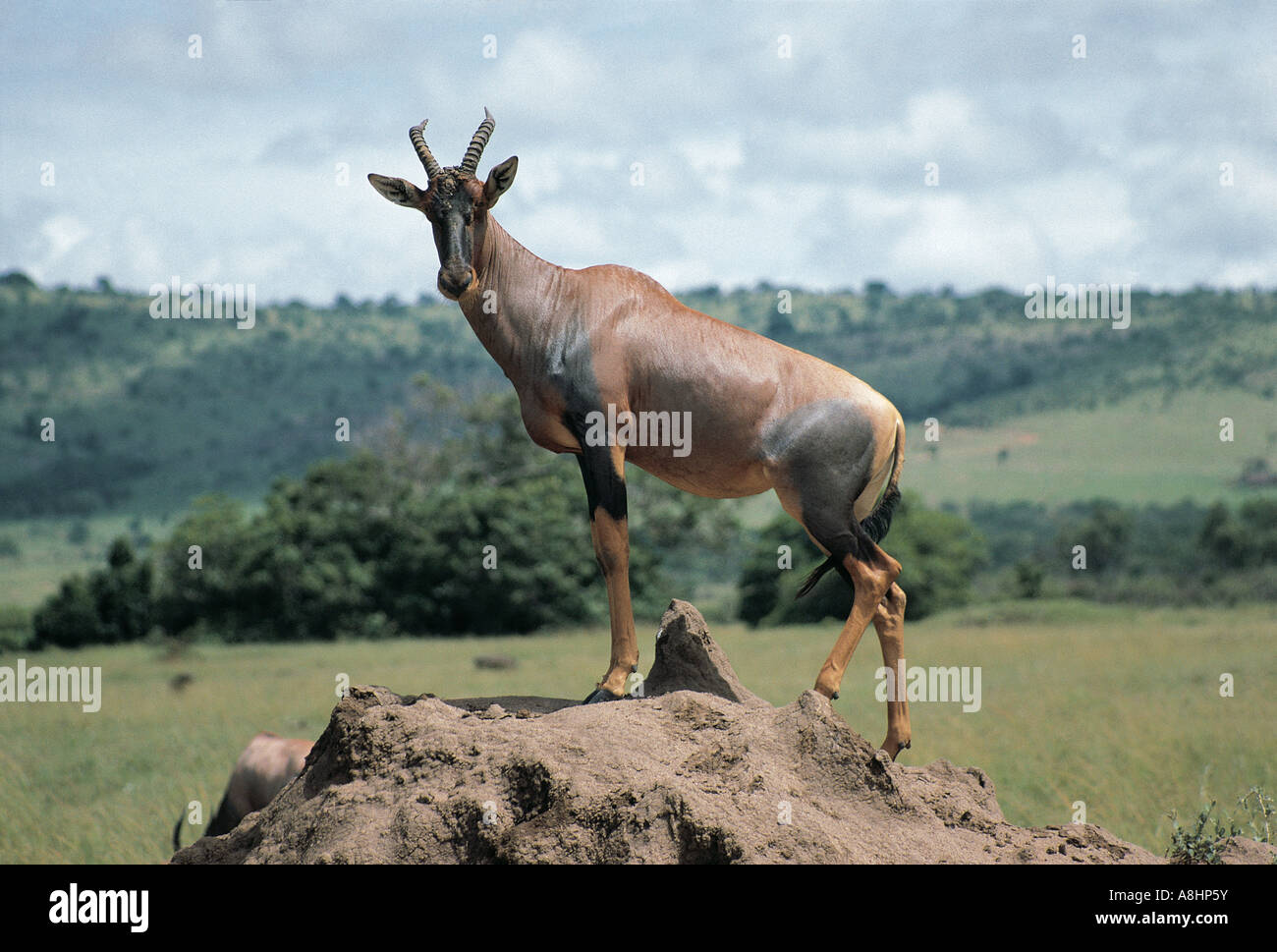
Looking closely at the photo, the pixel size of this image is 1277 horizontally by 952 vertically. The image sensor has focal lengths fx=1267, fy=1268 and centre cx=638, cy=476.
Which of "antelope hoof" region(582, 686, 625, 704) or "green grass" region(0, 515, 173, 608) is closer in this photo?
"antelope hoof" region(582, 686, 625, 704)

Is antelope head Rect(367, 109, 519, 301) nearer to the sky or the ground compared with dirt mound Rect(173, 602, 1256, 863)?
nearer to the sky

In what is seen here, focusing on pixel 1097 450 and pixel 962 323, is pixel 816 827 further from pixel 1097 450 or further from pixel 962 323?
pixel 962 323

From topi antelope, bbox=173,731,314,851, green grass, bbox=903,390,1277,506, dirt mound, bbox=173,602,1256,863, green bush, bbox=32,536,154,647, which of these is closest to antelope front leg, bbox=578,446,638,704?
dirt mound, bbox=173,602,1256,863

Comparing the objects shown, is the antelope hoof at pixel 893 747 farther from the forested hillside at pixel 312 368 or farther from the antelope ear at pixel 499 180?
the forested hillside at pixel 312 368

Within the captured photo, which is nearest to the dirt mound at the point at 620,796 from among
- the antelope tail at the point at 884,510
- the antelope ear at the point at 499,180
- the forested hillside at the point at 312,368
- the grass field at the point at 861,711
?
the antelope tail at the point at 884,510

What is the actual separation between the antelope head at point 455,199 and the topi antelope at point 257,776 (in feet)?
19.7

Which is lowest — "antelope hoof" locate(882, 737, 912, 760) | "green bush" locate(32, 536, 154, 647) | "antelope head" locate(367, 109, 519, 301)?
"green bush" locate(32, 536, 154, 647)

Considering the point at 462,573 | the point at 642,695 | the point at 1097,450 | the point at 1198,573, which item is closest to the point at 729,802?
the point at 642,695

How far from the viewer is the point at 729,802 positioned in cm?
606

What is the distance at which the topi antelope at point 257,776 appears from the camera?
11516 millimetres

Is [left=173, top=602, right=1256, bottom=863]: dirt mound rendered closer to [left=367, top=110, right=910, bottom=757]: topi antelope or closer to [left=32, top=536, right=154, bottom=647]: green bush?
[left=367, top=110, right=910, bottom=757]: topi antelope

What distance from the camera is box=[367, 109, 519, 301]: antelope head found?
7.16m

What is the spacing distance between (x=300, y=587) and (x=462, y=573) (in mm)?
7235

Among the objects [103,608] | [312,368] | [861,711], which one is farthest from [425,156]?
[312,368]
